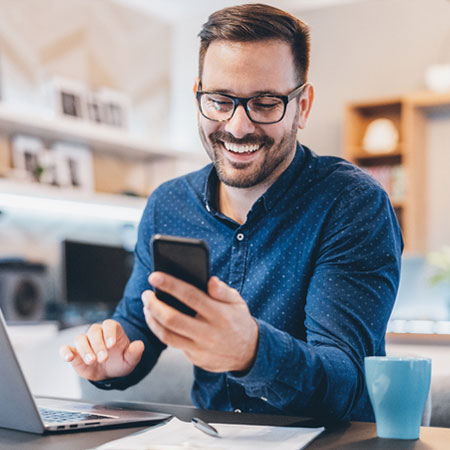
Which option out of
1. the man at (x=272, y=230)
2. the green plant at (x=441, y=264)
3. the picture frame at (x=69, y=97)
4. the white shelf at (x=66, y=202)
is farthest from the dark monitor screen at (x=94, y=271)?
the man at (x=272, y=230)

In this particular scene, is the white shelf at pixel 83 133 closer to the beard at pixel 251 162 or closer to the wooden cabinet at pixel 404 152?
the wooden cabinet at pixel 404 152

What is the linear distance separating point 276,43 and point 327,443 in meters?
0.79

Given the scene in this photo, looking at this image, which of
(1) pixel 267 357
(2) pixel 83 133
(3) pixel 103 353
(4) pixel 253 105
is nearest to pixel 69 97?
(2) pixel 83 133

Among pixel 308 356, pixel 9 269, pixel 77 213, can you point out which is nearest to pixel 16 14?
pixel 77 213

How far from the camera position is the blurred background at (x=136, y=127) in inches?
153

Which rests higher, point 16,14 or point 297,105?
point 16,14

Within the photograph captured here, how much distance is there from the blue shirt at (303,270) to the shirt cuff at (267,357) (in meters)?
0.03

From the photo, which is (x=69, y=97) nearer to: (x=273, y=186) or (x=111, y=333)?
(x=273, y=186)

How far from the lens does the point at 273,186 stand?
1.41m

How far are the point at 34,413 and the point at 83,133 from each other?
3.21 metres

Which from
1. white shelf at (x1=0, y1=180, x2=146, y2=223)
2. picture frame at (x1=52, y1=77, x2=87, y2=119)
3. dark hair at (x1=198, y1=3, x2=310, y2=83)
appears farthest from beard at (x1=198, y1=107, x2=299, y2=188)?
picture frame at (x1=52, y1=77, x2=87, y2=119)

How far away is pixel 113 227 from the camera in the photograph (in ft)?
15.0

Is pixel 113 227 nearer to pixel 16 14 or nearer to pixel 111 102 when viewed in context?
pixel 111 102

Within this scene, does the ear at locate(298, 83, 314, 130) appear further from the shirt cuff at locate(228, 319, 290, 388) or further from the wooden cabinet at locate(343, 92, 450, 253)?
the wooden cabinet at locate(343, 92, 450, 253)
